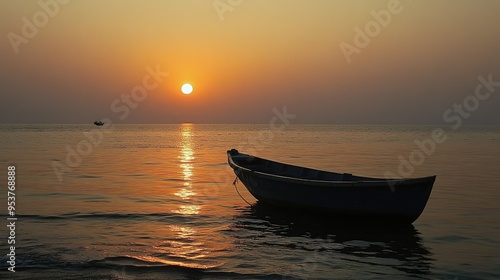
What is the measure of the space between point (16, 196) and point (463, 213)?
17.8m

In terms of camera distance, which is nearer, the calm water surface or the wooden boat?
the calm water surface

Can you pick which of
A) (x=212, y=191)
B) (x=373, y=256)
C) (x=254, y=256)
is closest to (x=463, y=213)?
(x=373, y=256)

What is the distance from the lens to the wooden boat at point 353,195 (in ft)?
47.0

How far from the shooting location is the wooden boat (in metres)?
14.3

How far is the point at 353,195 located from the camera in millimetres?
15195

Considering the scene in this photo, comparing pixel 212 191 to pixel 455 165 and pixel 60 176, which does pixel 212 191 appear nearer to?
pixel 60 176

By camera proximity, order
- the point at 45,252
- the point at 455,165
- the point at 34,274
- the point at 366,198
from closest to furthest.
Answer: the point at 34,274 → the point at 45,252 → the point at 366,198 → the point at 455,165

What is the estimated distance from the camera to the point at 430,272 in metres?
11.4

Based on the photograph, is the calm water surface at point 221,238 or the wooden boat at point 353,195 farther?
the wooden boat at point 353,195

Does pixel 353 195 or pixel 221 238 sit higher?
pixel 353 195

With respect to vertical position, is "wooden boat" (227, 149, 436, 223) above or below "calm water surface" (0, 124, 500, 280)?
above

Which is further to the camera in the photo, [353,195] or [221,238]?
[353,195]

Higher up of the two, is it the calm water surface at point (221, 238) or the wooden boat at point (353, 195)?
the wooden boat at point (353, 195)

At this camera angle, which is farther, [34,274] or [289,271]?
[289,271]
